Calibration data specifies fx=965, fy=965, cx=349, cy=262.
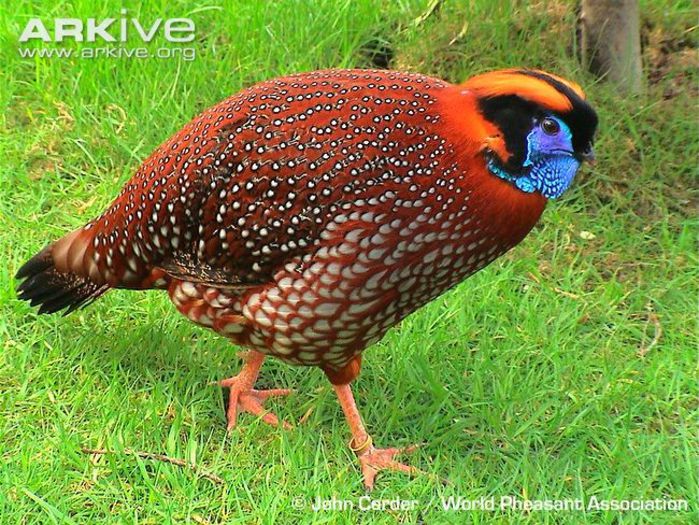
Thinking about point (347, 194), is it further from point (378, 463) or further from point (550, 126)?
point (378, 463)

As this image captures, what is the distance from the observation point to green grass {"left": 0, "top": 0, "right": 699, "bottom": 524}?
10.5 feet

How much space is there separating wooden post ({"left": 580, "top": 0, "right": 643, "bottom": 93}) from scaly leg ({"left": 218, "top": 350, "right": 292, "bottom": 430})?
2.13 m

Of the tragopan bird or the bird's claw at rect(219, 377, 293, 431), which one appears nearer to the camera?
the tragopan bird

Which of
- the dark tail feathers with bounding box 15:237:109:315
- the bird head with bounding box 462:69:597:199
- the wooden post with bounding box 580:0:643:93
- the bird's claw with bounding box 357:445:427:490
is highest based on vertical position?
the bird head with bounding box 462:69:597:199

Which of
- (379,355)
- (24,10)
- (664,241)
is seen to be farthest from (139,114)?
(664,241)

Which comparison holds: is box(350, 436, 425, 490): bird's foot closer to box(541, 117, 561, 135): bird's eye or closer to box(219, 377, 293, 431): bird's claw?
box(219, 377, 293, 431): bird's claw

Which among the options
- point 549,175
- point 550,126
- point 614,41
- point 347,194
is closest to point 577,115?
point 550,126

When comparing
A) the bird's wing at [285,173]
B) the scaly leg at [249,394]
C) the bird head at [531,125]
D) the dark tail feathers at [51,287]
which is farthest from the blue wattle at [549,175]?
the dark tail feathers at [51,287]

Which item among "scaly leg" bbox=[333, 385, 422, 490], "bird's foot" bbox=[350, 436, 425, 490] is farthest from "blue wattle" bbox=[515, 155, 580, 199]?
"bird's foot" bbox=[350, 436, 425, 490]

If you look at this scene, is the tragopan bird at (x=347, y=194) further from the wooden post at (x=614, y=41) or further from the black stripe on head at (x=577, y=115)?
the wooden post at (x=614, y=41)

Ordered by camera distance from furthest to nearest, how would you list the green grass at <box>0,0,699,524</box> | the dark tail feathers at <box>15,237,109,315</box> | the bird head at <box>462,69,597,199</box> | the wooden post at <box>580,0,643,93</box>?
the wooden post at <box>580,0,643,93</box> → the dark tail feathers at <box>15,237,109,315</box> → the green grass at <box>0,0,699,524</box> → the bird head at <box>462,69,597,199</box>

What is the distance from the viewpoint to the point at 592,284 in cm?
402

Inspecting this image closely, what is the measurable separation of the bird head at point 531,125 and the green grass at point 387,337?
1.05 m

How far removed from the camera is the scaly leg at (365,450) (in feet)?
10.6
